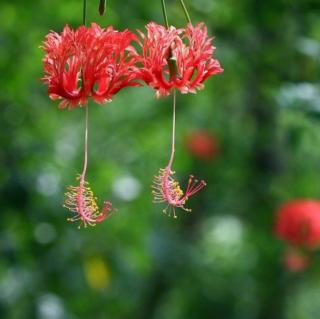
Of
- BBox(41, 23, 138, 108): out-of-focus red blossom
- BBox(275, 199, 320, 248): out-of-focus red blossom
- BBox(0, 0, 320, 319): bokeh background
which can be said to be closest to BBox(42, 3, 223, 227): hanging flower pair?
BBox(41, 23, 138, 108): out-of-focus red blossom

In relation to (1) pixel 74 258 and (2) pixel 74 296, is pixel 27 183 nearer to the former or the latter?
(1) pixel 74 258

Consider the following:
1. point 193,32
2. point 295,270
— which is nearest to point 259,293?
point 295,270

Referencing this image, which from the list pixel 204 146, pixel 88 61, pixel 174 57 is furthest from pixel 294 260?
pixel 88 61

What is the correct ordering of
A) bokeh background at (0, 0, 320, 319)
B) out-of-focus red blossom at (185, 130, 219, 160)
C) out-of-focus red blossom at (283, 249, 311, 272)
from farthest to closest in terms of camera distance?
out-of-focus red blossom at (185, 130, 219, 160)
out-of-focus red blossom at (283, 249, 311, 272)
bokeh background at (0, 0, 320, 319)

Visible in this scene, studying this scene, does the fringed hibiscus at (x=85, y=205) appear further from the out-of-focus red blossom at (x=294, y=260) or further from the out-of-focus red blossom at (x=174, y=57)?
the out-of-focus red blossom at (x=294, y=260)

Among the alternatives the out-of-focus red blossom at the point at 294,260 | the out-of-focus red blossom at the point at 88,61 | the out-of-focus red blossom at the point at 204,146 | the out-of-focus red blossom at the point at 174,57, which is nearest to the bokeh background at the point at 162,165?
the out-of-focus red blossom at the point at 204,146

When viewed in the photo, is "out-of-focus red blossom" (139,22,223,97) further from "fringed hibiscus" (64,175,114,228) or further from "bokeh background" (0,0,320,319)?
"bokeh background" (0,0,320,319)
